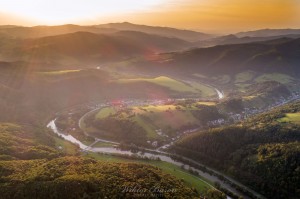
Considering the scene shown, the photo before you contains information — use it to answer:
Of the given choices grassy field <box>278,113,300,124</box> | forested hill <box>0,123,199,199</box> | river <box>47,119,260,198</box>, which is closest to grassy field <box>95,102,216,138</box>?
river <box>47,119,260,198</box>

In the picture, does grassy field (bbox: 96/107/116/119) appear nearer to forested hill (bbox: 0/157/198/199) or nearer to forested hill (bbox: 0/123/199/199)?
forested hill (bbox: 0/123/199/199)

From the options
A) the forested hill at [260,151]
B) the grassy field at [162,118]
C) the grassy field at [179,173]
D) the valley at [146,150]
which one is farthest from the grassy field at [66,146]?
the forested hill at [260,151]

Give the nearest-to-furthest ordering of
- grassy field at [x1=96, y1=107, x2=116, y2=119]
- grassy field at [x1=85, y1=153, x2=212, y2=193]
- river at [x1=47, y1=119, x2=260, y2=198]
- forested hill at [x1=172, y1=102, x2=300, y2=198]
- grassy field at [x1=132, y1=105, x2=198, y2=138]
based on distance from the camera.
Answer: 1. forested hill at [x1=172, y1=102, x2=300, y2=198]
2. grassy field at [x1=85, y1=153, x2=212, y2=193]
3. river at [x1=47, y1=119, x2=260, y2=198]
4. grassy field at [x1=132, y1=105, x2=198, y2=138]
5. grassy field at [x1=96, y1=107, x2=116, y2=119]

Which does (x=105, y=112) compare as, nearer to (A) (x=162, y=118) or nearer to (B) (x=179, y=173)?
(A) (x=162, y=118)

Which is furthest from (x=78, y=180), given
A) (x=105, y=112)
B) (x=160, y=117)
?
(x=105, y=112)

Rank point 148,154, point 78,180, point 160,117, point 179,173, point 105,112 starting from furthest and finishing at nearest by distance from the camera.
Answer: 1. point 105,112
2. point 160,117
3. point 148,154
4. point 179,173
5. point 78,180

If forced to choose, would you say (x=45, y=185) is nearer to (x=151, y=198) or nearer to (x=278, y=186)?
(x=151, y=198)

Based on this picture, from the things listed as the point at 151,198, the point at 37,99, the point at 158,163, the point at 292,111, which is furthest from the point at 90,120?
the point at 151,198
